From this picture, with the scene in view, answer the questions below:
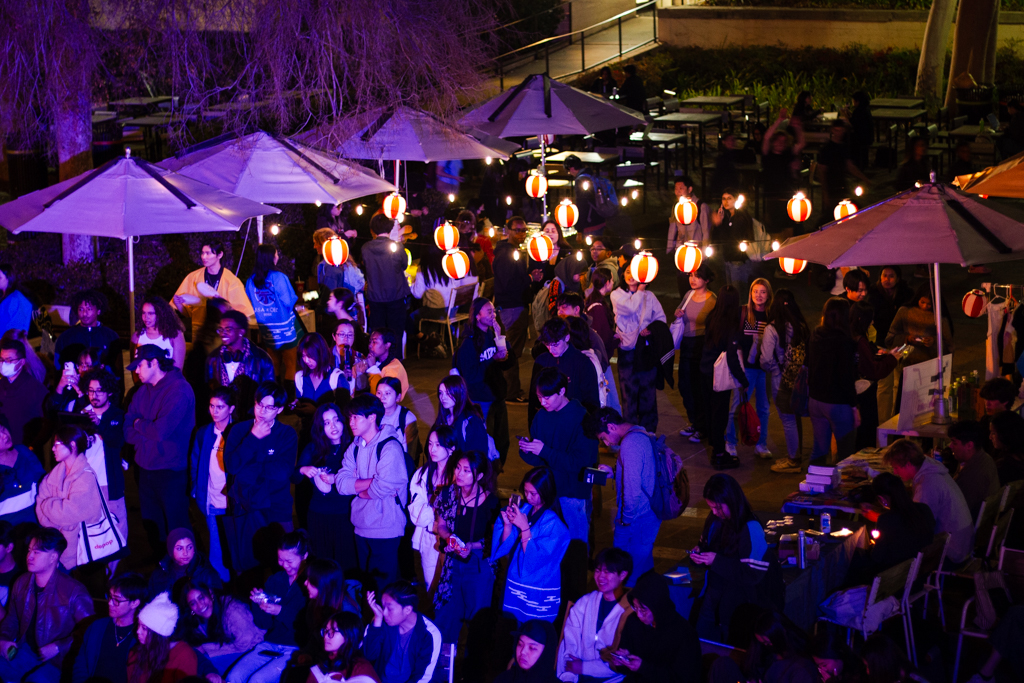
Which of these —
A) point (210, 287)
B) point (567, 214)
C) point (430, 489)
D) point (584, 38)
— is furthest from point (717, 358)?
point (584, 38)

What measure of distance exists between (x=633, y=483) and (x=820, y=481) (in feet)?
5.68

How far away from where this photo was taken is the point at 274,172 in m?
12.4

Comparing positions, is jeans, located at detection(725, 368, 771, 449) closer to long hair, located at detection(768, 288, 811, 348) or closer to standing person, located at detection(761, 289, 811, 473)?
standing person, located at detection(761, 289, 811, 473)

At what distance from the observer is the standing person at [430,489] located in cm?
689

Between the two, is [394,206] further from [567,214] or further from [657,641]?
[657,641]

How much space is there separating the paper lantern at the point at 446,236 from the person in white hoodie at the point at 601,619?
6.79 metres

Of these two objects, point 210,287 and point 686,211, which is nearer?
→ point 210,287

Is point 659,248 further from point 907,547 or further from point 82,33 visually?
point 907,547

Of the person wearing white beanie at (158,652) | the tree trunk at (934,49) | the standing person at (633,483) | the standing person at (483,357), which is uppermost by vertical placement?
the tree trunk at (934,49)

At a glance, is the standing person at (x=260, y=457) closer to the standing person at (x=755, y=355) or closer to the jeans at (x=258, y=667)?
the jeans at (x=258, y=667)

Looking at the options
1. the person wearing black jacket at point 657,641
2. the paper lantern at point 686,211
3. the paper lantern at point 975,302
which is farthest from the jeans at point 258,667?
the paper lantern at point 686,211

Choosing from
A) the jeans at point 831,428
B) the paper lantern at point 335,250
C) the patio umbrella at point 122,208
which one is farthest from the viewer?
the paper lantern at point 335,250

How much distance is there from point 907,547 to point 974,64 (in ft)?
68.3

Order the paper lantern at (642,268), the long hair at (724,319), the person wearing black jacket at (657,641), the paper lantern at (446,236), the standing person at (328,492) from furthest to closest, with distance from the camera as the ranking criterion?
the paper lantern at (446,236) < the paper lantern at (642,268) < the long hair at (724,319) < the standing person at (328,492) < the person wearing black jacket at (657,641)
